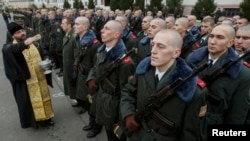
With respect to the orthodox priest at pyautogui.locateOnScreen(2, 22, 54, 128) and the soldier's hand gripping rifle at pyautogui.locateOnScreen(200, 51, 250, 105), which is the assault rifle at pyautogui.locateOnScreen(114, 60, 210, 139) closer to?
the soldier's hand gripping rifle at pyautogui.locateOnScreen(200, 51, 250, 105)

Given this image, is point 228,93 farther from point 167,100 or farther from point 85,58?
point 85,58

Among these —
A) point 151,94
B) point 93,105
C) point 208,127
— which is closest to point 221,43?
point 208,127

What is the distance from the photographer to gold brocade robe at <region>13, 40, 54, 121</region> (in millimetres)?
4340

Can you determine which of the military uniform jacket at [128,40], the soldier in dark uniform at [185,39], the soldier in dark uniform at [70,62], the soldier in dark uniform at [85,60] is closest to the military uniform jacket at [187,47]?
the soldier in dark uniform at [185,39]

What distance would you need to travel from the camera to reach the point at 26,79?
4.28m

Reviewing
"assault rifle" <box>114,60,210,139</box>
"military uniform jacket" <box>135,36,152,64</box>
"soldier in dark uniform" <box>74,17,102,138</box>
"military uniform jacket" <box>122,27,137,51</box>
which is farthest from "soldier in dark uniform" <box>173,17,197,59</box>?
"assault rifle" <box>114,60,210,139</box>

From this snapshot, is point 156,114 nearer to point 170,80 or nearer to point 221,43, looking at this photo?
point 170,80

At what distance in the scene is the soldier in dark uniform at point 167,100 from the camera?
2178mm

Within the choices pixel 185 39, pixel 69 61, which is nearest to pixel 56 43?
pixel 69 61

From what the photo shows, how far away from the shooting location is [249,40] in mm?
3615

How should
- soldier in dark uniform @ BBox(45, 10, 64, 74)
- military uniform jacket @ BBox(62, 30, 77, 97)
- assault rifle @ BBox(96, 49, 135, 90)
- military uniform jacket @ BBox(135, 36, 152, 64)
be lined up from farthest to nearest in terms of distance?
1. soldier in dark uniform @ BBox(45, 10, 64, 74)
2. military uniform jacket @ BBox(62, 30, 77, 97)
3. military uniform jacket @ BBox(135, 36, 152, 64)
4. assault rifle @ BBox(96, 49, 135, 90)

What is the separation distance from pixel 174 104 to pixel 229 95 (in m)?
0.81

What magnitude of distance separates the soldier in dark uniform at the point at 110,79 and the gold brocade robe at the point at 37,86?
4.22 feet

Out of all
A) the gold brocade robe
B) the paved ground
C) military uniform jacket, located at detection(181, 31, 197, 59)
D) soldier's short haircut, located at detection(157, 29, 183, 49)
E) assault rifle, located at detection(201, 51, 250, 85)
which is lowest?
the paved ground
